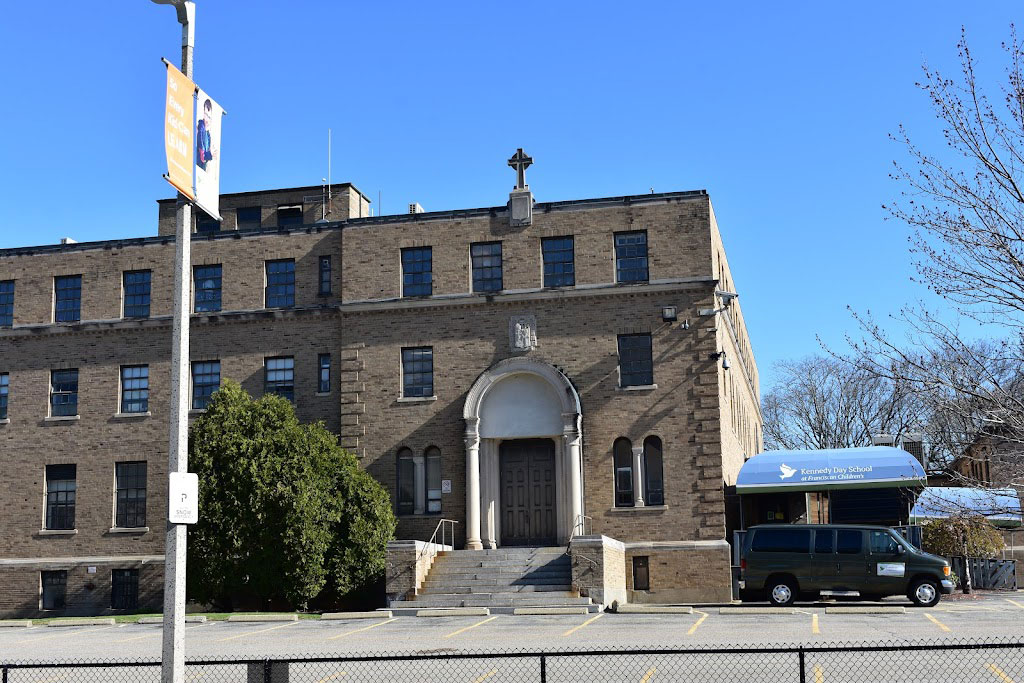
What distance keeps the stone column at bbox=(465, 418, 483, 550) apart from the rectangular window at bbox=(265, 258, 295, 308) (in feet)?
22.7

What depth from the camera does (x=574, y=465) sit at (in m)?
32.2

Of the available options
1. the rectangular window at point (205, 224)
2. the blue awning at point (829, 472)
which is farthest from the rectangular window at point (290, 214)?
the blue awning at point (829, 472)

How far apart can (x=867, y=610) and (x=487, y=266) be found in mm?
13801

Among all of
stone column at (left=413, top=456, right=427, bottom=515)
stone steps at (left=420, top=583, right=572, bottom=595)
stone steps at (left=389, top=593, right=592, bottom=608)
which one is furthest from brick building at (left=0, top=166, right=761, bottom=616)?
stone steps at (left=389, top=593, right=592, bottom=608)

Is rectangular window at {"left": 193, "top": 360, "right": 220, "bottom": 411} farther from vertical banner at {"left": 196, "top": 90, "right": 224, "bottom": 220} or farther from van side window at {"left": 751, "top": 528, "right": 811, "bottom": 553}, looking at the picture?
vertical banner at {"left": 196, "top": 90, "right": 224, "bottom": 220}

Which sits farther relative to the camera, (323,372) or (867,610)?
(323,372)

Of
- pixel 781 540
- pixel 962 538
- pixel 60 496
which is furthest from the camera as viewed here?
pixel 60 496

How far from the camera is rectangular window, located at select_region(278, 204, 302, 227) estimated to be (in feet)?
152

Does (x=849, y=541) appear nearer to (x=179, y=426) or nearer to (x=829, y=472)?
(x=829, y=472)

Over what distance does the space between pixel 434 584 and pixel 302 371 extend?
8.40 m

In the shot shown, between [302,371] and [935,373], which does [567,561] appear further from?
[935,373]

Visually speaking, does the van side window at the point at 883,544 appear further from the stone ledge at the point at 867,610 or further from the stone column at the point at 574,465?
the stone column at the point at 574,465

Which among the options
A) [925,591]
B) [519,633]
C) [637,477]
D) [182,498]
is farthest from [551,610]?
[182,498]

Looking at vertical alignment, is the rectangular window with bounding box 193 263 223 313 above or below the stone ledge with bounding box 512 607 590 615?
above
